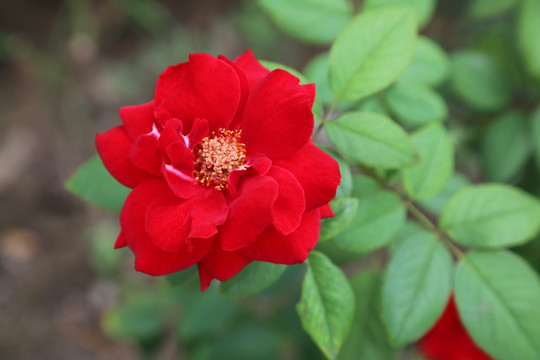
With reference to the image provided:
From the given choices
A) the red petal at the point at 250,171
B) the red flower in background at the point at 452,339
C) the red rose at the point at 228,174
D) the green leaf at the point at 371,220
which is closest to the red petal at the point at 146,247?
the red rose at the point at 228,174

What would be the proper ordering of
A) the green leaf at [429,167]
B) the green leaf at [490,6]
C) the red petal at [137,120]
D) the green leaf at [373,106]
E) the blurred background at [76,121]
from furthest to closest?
the blurred background at [76,121]
the green leaf at [490,6]
the green leaf at [373,106]
the green leaf at [429,167]
the red petal at [137,120]

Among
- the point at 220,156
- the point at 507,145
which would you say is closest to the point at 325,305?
the point at 220,156

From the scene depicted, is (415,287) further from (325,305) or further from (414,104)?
(414,104)

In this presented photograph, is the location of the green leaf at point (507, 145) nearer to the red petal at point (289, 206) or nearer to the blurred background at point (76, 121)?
the blurred background at point (76, 121)

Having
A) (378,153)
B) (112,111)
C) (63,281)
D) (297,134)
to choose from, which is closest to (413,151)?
(378,153)

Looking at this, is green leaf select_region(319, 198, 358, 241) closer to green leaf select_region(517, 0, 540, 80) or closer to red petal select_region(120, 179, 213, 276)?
red petal select_region(120, 179, 213, 276)
